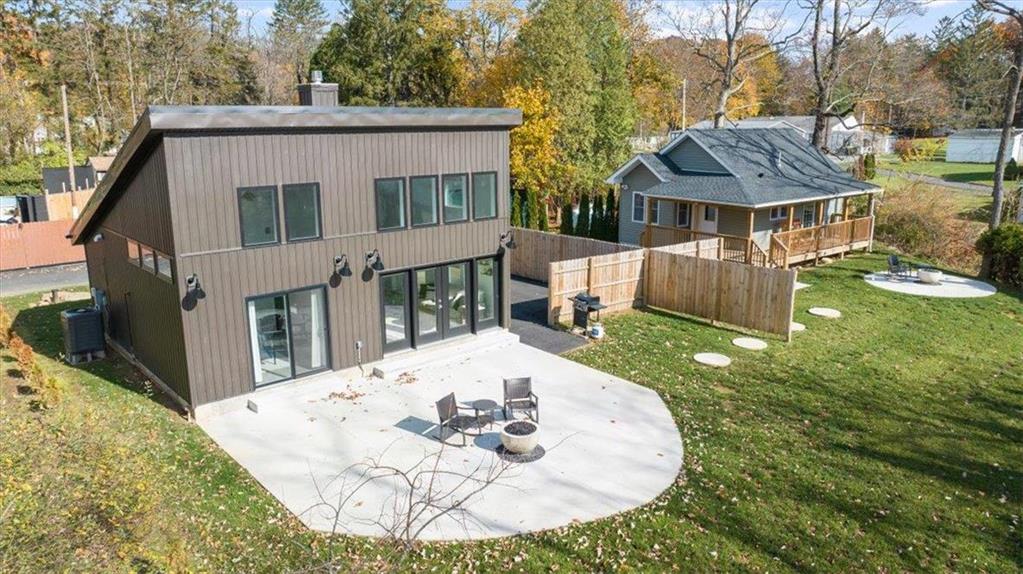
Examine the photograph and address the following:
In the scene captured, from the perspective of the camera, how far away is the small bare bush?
26906mm

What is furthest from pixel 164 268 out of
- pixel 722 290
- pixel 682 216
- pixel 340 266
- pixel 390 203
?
pixel 682 216

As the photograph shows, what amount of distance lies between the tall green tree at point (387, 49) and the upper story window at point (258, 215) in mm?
30652

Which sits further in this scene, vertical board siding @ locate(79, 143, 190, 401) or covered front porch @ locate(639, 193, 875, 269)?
covered front porch @ locate(639, 193, 875, 269)

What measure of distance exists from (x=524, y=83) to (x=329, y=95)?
18313 mm

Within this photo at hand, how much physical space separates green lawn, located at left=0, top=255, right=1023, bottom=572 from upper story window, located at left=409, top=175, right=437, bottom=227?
4654 millimetres

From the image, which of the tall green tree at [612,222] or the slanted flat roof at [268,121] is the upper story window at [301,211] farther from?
the tall green tree at [612,222]

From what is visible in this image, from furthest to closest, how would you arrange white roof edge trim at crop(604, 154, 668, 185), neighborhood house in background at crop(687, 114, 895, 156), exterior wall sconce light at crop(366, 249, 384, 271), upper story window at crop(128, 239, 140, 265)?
1. neighborhood house in background at crop(687, 114, 895, 156)
2. white roof edge trim at crop(604, 154, 668, 185)
3. exterior wall sconce light at crop(366, 249, 384, 271)
4. upper story window at crop(128, 239, 140, 265)

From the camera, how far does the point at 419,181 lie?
14250 mm

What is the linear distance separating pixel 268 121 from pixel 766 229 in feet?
60.1

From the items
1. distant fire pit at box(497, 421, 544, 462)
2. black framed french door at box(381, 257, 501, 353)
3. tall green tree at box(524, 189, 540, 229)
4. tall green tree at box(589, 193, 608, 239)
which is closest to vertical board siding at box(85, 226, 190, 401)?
black framed french door at box(381, 257, 501, 353)

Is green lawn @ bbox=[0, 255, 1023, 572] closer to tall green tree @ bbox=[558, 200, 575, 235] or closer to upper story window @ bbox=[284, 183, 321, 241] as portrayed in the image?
upper story window @ bbox=[284, 183, 321, 241]

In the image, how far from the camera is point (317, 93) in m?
14.2

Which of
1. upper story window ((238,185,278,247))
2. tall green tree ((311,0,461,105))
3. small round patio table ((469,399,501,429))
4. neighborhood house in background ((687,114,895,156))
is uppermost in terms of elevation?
tall green tree ((311,0,461,105))

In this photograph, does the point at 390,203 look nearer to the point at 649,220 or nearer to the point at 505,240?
the point at 505,240
